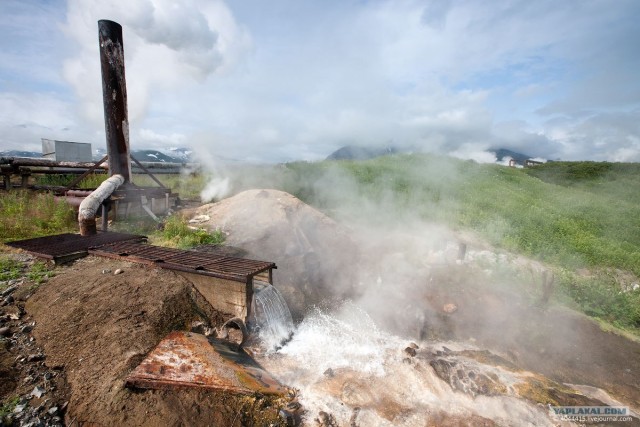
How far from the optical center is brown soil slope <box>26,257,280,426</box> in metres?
2.93

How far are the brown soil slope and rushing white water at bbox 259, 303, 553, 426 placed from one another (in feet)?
3.40

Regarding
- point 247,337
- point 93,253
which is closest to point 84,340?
point 247,337

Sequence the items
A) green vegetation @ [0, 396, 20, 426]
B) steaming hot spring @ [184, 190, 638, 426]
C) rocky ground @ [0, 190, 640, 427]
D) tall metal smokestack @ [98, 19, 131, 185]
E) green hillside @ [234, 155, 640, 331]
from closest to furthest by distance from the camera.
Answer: green vegetation @ [0, 396, 20, 426]
rocky ground @ [0, 190, 640, 427]
steaming hot spring @ [184, 190, 638, 426]
tall metal smokestack @ [98, 19, 131, 185]
green hillside @ [234, 155, 640, 331]

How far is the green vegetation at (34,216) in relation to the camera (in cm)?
716

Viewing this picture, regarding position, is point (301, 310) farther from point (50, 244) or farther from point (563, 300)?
point (563, 300)

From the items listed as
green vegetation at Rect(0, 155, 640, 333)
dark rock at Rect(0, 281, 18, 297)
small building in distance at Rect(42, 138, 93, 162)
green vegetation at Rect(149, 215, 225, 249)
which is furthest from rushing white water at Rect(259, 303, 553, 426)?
small building in distance at Rect(42, 138, 93, 162)

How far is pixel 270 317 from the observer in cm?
528

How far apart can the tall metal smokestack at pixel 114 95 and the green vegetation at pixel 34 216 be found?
4.98 feet

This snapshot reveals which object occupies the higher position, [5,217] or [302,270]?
[5,217]

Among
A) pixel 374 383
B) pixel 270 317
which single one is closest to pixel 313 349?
pixel 270 317

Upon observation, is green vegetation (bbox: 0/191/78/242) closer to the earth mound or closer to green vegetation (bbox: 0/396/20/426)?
the earth mound

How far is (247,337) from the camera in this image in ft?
15.6

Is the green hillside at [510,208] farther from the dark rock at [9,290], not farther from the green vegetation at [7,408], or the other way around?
the green vegetation at [7,408]

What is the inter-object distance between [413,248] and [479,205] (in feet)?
18.7
